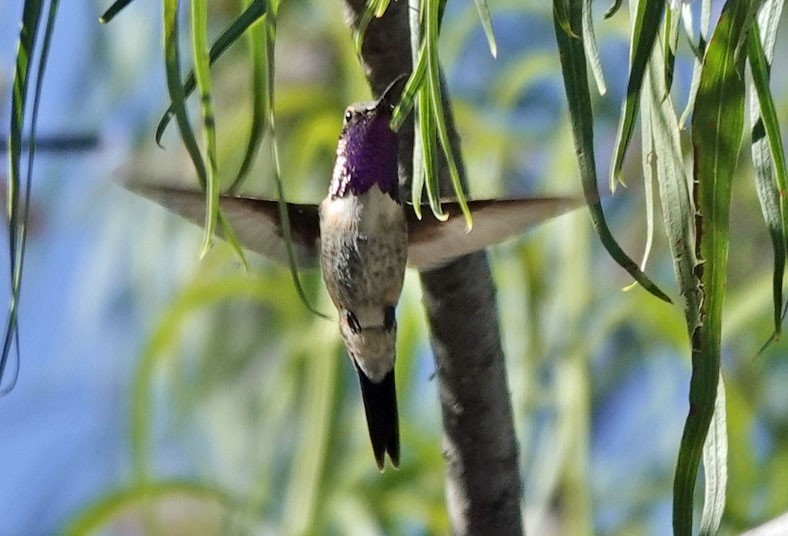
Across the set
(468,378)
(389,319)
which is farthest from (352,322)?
(468,378)

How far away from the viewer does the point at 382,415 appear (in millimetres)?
567

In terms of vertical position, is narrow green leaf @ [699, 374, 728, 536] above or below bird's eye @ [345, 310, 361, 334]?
below

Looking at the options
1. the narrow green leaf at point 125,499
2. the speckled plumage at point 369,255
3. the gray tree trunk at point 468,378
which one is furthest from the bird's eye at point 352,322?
the narrow green leaf at point 125,499

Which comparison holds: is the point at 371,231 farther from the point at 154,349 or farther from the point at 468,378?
the point at 154,349

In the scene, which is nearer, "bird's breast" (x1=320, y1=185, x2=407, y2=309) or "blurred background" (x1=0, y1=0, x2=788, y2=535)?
"bird's breast" (x1=320, y1=185, x2=407, y2=309)

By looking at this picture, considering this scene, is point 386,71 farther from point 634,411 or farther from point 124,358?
point 124,358

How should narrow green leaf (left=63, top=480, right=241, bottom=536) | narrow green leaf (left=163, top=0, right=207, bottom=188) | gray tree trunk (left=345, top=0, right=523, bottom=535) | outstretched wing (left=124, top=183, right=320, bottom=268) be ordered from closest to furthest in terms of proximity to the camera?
narrow green leaf (left=163, top=0, right=207, bottom=188), gray tree trunk (left=345, top=0, right=523, bottom=535), outstretched wing (left=124, top=183, right=320, bottom=268), narrow green leaf (left=63, top=480, right=241, bottom=536)

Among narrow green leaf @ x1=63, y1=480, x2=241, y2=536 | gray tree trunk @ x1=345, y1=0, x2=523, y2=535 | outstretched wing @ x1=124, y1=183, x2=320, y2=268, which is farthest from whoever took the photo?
narrow green leaf @ x1=63, y1=480, x2=241, y2=536

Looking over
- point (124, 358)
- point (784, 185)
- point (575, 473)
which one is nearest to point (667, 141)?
point (784, 185)

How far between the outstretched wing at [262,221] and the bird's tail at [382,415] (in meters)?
0.08

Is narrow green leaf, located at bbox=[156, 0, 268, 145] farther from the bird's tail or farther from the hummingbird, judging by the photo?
the bird's tail

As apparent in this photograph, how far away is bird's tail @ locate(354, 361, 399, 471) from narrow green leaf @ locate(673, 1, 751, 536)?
24 cm

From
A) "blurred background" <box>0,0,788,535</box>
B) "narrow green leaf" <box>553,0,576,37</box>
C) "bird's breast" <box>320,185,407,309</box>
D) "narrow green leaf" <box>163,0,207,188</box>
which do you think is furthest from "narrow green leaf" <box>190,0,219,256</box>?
"blurred background" <box>0,0,788,535</box>

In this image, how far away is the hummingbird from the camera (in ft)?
1.66
